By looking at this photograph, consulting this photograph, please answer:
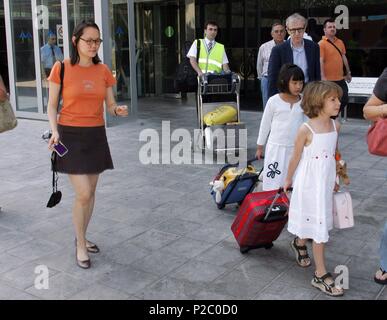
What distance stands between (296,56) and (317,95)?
155 centimetres

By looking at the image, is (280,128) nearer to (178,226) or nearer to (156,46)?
(178,226)

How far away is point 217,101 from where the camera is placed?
803 cm

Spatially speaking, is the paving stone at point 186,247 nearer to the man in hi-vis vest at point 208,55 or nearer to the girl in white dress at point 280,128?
the girl in white dress at point 280,128

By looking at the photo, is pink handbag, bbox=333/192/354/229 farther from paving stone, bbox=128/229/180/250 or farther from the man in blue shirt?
the man in blue shirt

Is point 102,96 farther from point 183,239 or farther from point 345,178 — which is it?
point 345,178

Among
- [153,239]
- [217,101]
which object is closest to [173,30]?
[217,101]

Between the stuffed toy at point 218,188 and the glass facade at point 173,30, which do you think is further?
the glass facade at point 173,30

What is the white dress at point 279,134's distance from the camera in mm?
4418

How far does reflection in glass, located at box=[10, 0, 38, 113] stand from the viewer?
1170cm

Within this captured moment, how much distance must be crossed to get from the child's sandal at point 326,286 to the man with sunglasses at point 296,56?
2.01m

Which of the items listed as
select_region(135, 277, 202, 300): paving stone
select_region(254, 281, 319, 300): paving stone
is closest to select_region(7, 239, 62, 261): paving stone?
select_region(135, 277, 202, 300): paving stone

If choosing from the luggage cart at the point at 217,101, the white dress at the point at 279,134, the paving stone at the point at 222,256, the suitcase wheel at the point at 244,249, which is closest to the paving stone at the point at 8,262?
the paving stone at the point at 222,256

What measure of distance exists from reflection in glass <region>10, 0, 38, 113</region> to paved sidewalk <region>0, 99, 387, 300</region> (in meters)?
5.02
